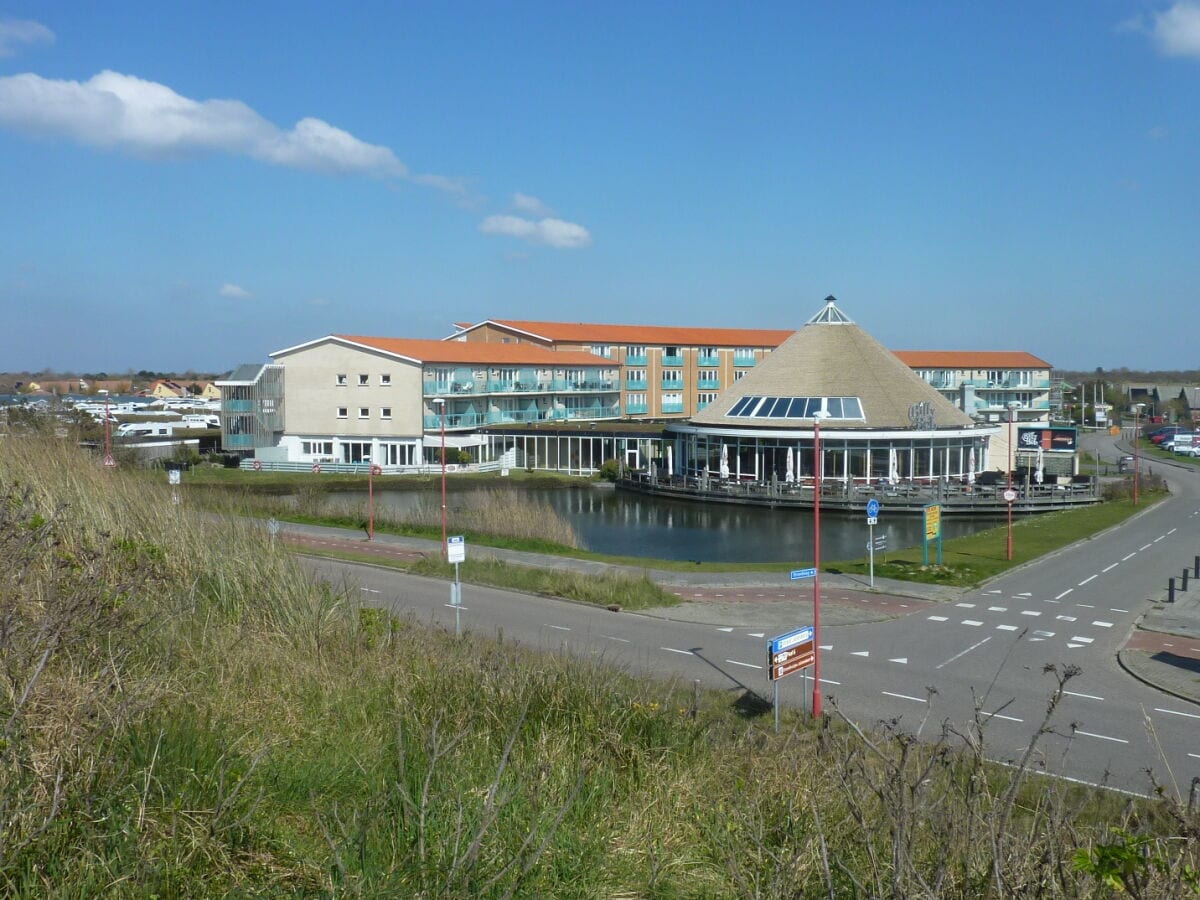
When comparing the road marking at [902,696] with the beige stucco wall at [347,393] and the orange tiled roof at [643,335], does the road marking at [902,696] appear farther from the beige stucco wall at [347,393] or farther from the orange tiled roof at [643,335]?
the orange tiled roof at [643,335]

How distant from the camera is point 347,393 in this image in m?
65.3

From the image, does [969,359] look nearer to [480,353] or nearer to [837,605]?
[480,353]

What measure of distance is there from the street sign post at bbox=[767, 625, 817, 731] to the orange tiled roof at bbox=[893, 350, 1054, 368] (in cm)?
8577

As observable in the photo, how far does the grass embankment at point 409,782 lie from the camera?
468 cm

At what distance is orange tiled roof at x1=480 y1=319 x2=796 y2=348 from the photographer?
3337 inches

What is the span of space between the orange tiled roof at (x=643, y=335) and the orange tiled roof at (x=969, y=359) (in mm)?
13312

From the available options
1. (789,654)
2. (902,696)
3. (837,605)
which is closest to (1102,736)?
(902,696)

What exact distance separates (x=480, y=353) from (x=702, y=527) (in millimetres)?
29070

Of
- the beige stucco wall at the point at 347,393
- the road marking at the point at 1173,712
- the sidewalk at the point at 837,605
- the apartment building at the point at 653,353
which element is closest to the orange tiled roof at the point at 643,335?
the apartment building at the point at 653,353

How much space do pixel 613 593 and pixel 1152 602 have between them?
12433 mm

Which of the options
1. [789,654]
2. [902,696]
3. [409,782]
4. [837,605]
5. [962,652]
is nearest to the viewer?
[409,782]

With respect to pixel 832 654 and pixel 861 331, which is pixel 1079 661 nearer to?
pixel 832 654

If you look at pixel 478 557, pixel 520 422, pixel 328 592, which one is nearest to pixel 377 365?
pixel 520 422

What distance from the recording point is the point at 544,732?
298 inches
